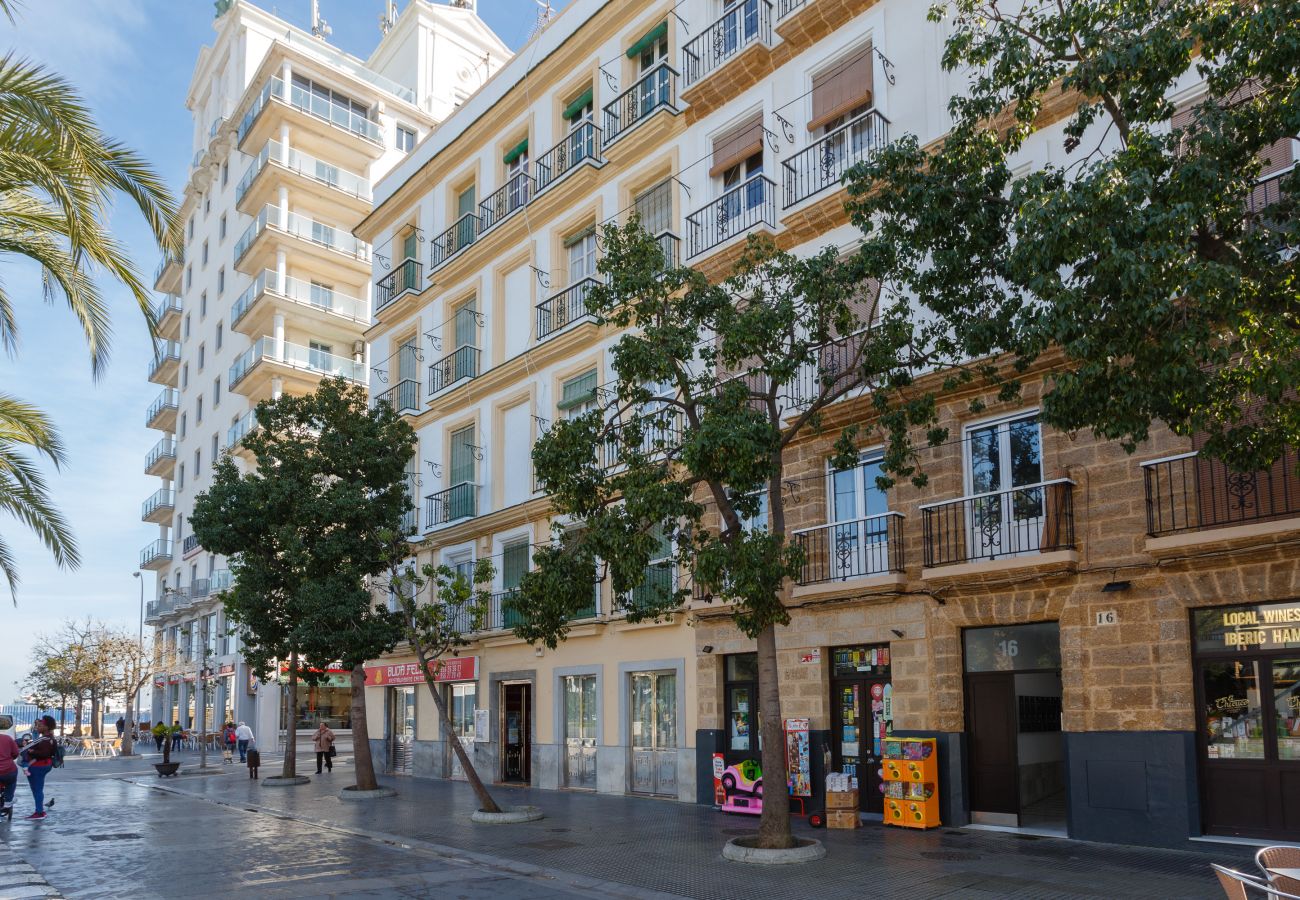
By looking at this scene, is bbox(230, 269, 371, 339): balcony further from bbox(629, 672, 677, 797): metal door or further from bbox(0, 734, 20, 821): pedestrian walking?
bbox(629, 672, 677, 797): metal door

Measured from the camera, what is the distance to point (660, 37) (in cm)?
2288

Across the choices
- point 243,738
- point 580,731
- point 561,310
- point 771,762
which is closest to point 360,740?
point 580,731

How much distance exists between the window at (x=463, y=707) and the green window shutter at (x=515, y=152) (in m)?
13.1

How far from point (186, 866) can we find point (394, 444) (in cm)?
1259

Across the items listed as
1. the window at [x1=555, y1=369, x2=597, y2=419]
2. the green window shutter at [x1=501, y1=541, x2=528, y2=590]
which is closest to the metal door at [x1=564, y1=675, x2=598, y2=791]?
the green window shutter at [x1=501, y1=541, x2=528, y2=590]

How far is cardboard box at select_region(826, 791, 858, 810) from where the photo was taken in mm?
15273

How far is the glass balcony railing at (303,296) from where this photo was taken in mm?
42906

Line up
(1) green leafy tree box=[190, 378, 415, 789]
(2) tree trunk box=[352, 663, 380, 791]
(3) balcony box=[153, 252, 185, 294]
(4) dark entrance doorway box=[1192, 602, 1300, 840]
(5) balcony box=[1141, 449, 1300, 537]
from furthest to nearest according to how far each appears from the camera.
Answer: (3) balcony box=[153, 252, 185, 294] < (2) tree trunk box=[352, 663, 380, 791] < (1) green leafy tree box=[190, 378, 415, 789] < (4) dark entrance doorway box=[1192, 602, 1300, 840] < (5) balcony box=[1141, 449, 1300, 537]

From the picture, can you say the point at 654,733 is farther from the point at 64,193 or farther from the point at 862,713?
the point at 64,193

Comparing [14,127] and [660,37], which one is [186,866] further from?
[660,37]

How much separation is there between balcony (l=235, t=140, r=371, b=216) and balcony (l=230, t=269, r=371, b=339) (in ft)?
11.0

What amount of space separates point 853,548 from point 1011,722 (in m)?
3.44

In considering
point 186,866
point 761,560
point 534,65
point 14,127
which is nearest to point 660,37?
point 534,65

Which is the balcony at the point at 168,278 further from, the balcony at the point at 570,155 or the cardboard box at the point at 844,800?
the cardboard box at the point at 844,800
